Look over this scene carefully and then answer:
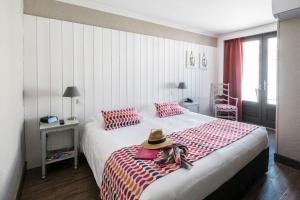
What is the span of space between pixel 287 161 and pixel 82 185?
9.69ft

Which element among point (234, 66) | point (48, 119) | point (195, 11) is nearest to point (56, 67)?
point (48, 119)

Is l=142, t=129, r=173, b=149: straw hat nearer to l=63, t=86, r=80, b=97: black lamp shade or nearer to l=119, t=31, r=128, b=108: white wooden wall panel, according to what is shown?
l=63, t=86, r=80, b=97: black lamp shade

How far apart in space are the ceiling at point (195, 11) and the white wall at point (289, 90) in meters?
0.76

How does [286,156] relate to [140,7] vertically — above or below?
below

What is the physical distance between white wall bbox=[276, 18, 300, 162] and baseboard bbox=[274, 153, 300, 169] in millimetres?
44

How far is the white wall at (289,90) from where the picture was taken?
248 centimetres

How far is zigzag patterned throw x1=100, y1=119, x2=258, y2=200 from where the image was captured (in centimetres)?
131

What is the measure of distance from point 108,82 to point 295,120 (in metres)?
3.02

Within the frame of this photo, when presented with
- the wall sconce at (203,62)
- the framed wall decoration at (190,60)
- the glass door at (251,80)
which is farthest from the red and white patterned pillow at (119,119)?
the glass door at (251,80)

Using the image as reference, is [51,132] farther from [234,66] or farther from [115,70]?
[234,66]

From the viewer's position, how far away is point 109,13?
3.07 metres

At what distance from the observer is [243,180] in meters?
1.89

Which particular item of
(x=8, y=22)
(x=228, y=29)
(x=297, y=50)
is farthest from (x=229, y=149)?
(x=228, y=29)

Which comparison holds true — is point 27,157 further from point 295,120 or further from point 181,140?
point 295,120
